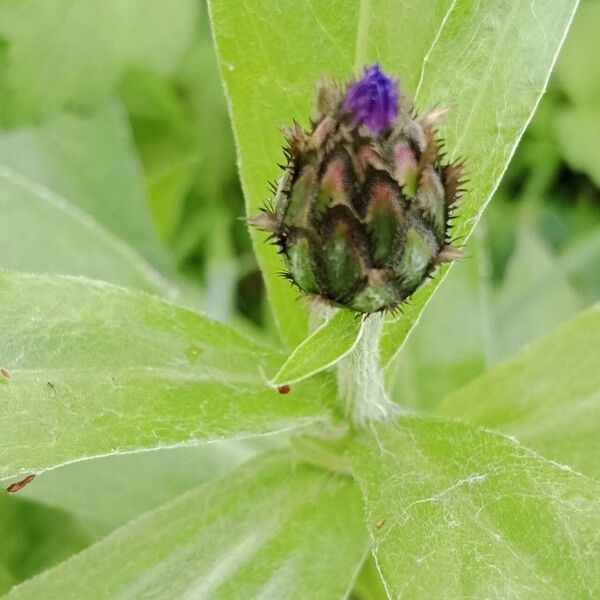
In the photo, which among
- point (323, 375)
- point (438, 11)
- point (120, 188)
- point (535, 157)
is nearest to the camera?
point (438, 11)

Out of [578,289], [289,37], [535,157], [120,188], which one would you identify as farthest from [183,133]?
[289,37]

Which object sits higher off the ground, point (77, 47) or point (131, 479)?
point (77, 47)

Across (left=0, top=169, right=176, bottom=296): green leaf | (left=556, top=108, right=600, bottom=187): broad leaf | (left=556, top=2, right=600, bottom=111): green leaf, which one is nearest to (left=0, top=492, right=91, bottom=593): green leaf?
(left=0, top=169, right=176, bottom=296): green leaf

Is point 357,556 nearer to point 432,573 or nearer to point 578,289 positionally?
point 432,573

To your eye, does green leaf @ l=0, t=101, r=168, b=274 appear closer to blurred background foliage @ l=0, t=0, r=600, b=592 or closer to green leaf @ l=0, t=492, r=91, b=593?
blurred background foliage @ l=0, t=0, r=600, b=592

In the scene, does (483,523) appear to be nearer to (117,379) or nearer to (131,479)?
(117,379)

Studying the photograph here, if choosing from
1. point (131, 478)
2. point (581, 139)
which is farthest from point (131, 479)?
point (581, 139)
